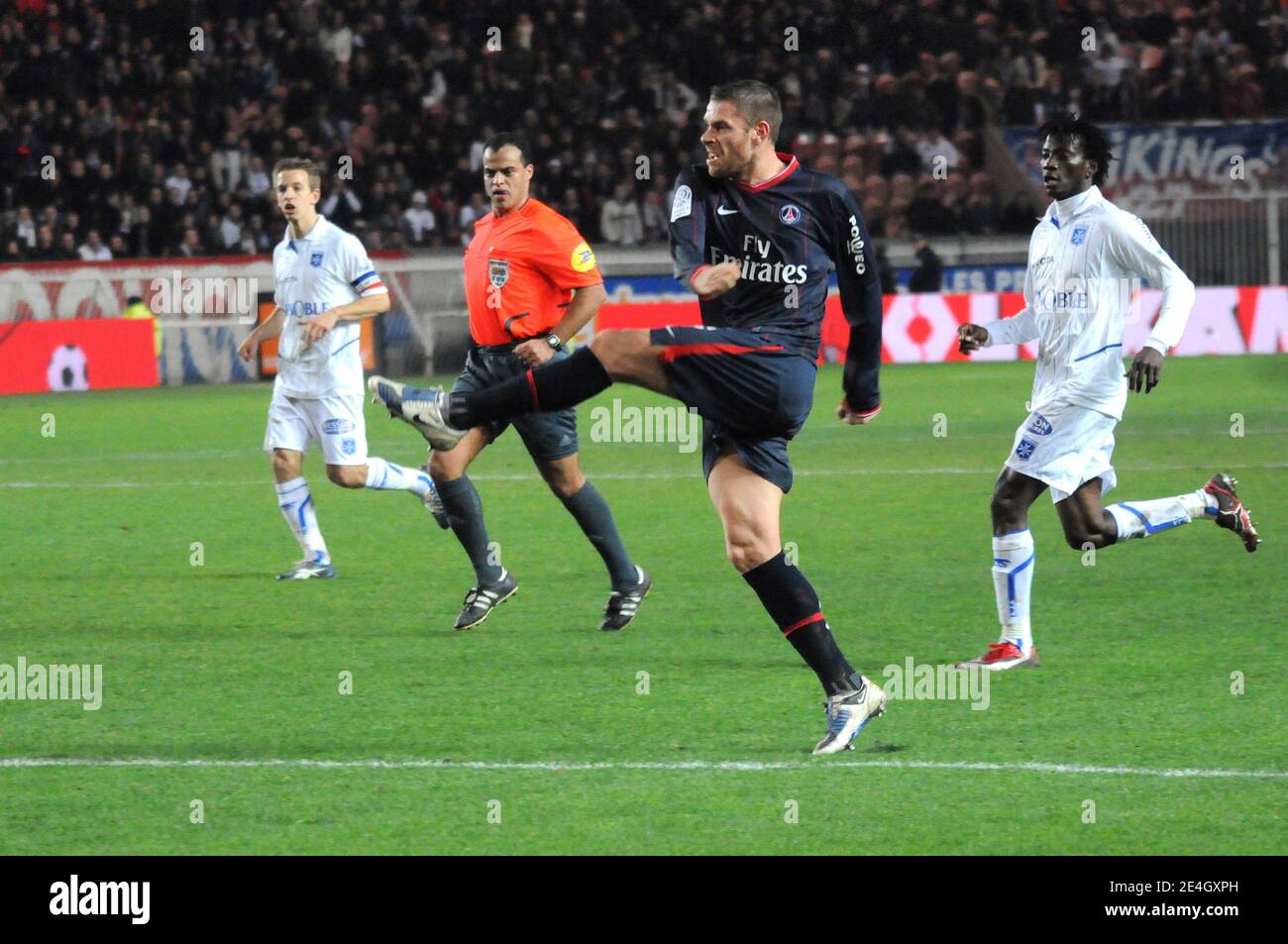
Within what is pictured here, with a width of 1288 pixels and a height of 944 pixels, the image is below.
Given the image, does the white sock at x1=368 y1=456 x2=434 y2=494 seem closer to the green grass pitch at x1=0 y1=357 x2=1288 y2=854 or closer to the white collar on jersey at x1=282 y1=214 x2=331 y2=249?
the green grass pitch at x1=0 y1=357 x2=1288 y2=854

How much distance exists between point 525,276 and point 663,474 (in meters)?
6.35

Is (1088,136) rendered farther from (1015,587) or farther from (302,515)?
(302,515)

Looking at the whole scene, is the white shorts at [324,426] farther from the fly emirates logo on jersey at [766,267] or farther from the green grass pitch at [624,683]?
the fly emirates logo on jersey at [766,267]

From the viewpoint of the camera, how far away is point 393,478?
10.1 metres

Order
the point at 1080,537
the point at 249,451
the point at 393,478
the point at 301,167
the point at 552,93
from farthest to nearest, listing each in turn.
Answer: the point at 552,93 < the point at 249,451 < the point at 393,478 < the point at 301,167 < the point at 1080,537

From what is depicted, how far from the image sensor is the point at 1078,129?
7.28m

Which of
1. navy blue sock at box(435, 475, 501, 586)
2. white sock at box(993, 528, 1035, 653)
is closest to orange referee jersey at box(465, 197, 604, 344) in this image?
navy blue sock at box(435, 475, 501, 586)

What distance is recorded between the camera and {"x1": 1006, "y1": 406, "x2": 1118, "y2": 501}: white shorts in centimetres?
733

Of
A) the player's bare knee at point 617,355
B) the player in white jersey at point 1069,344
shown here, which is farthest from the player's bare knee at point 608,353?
the player in white jersey at point 1069,344

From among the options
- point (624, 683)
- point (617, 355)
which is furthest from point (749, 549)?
point (624, 683)

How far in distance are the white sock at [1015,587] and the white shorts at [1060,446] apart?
0.77 ft

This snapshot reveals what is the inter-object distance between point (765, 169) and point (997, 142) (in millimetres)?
25145
